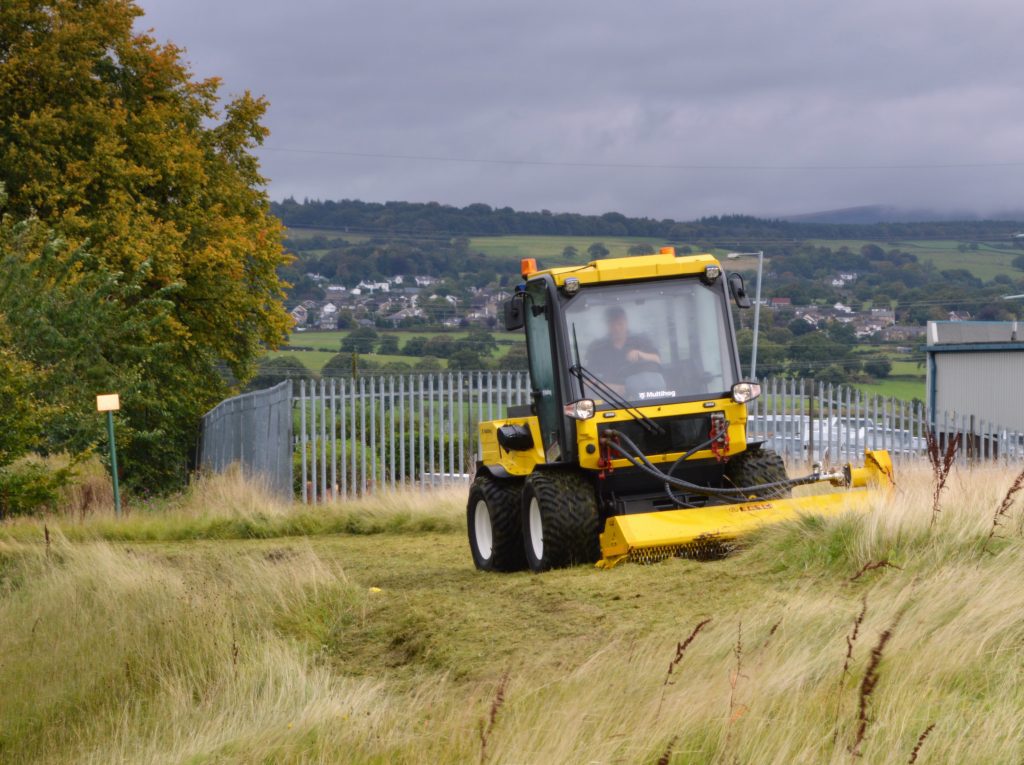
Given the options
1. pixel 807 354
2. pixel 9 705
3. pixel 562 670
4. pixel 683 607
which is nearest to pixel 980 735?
pixel 562 670

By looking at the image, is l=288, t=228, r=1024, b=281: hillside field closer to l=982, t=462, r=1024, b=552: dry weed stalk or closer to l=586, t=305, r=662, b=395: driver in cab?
l=586, t=305, r=662, b=395: driver in cab

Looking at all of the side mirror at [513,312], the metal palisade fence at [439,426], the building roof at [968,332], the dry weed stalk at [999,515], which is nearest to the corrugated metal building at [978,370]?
the building roof at [968,332]

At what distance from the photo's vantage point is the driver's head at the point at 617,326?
11305 millimetres

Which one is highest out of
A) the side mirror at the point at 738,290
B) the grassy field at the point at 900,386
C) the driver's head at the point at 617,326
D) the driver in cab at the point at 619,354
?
the side mirror at the point at 738,290

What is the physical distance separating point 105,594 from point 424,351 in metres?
53.6

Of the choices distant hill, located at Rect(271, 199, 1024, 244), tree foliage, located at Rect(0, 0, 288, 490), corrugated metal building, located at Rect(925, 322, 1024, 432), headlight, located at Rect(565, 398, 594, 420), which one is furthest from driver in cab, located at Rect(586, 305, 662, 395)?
distant hill, located at Rect(271, 199, 1024, 244)

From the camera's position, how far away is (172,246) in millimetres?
29062

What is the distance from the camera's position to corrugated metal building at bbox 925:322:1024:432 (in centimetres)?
5103

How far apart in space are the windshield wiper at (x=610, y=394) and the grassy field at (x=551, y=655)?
1.45 m

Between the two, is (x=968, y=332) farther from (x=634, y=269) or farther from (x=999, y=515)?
(x=999, y=515)

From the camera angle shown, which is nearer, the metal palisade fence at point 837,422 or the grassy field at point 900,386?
the metal palisade fence at point 837,422

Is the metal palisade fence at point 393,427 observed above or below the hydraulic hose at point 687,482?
below

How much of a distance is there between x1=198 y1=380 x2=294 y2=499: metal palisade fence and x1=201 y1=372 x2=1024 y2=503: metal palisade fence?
0.06ft

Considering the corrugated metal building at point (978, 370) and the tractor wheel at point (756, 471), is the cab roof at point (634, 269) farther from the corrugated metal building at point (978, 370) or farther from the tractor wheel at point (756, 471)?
the corrugated metal building at point (978, 370)
